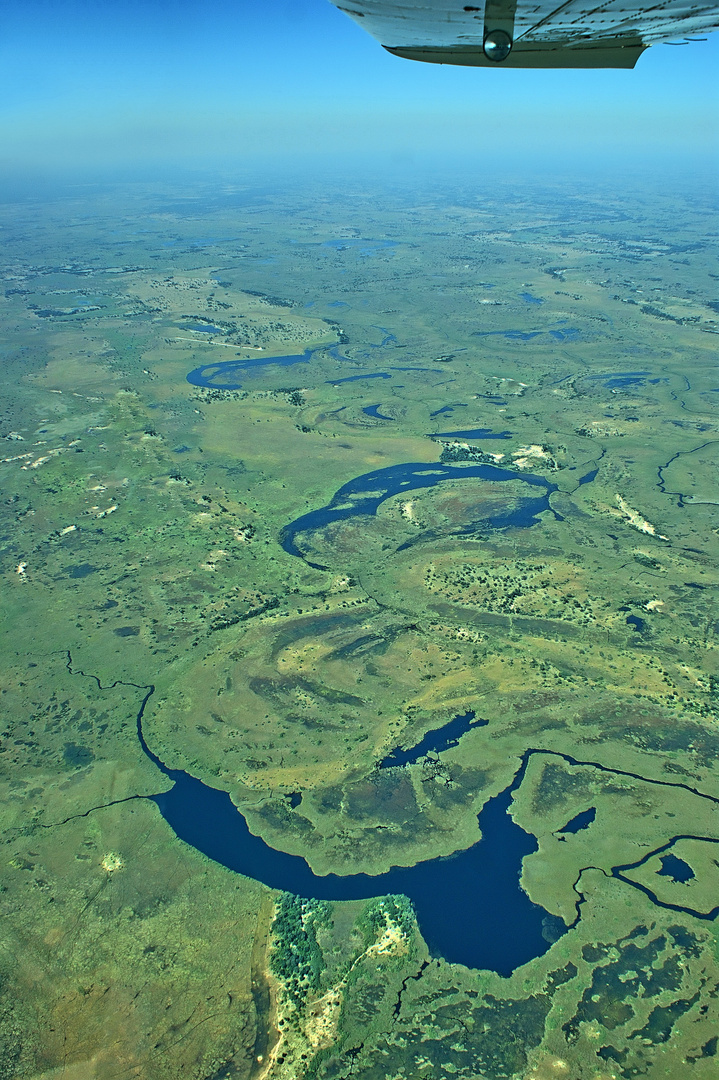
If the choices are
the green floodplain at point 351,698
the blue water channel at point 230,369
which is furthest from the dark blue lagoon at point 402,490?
the blue water channel at point 230,369

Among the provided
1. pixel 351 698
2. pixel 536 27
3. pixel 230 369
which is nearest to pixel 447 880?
pixel 351 698

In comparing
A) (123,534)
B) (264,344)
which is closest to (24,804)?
(123,534)

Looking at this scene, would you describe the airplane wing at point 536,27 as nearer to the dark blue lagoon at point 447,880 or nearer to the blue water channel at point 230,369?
the dark blue lagoon at point 447,880

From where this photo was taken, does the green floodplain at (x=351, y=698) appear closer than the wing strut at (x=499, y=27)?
No

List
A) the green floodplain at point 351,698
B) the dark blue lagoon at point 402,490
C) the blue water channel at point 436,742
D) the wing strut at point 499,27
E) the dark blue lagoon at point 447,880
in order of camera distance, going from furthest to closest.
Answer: the dark blue lagoon at point 402,490, the blue water channel at point 436,742, the dark blue lagoon at point 447,880, the green floodplain at point 351,698, the wing strut at point 499,27

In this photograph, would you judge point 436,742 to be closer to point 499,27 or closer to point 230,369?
point 499,27

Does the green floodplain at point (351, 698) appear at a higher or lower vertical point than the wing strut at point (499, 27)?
lower
